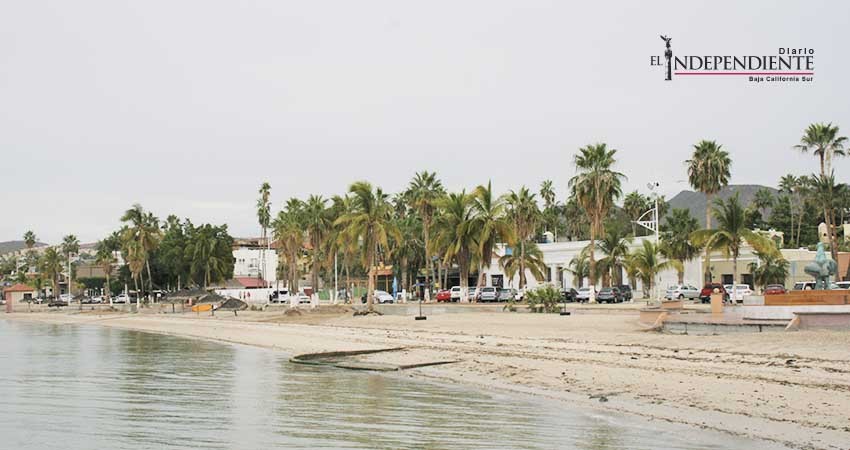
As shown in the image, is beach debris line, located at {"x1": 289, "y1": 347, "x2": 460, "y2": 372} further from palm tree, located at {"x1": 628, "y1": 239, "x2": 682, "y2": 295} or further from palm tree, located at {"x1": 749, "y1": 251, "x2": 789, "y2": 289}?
palm tree, located at {"x1": 749, "y1": 251, "x2": 789, "y2": 289}

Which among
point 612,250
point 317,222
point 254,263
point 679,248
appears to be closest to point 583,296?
point 612,250

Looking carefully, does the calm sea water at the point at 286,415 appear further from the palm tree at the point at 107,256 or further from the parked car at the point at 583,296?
the palm tree at the point at 107,256

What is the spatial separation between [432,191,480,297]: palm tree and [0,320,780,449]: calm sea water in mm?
34014

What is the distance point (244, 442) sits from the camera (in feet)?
42.7

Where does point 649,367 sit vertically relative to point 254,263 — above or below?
below

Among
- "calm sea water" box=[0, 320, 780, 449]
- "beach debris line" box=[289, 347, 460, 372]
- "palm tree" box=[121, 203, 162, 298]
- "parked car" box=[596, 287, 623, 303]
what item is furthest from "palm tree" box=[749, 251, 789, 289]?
"palm tree" box=[121, 203, 162, 298]

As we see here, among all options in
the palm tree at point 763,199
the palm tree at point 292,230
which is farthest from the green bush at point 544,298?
the palm tree at point 763,199

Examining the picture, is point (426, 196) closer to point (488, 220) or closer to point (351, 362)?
point (488, 220)

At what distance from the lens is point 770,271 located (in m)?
55.4

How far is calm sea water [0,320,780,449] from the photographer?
12.7m

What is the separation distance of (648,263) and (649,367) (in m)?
39.2

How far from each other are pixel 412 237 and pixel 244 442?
7085 centimetres

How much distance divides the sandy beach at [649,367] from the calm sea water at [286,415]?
0.95 metres

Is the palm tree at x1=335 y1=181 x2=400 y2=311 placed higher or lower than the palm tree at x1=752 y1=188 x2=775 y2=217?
lower
